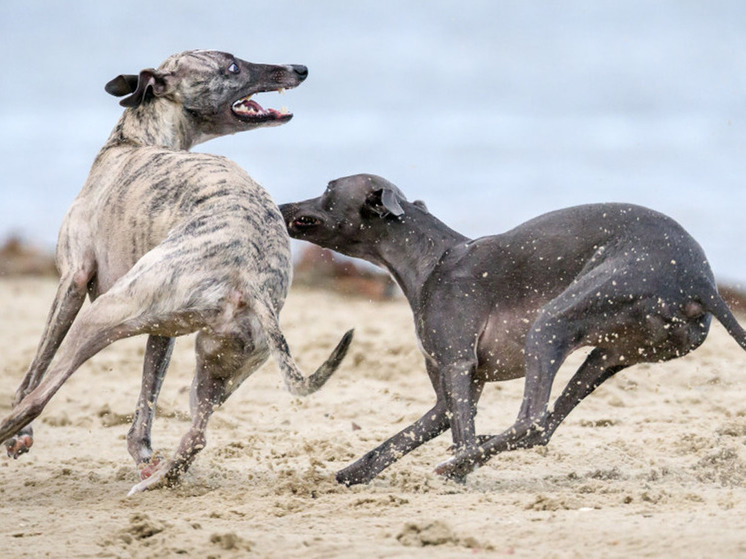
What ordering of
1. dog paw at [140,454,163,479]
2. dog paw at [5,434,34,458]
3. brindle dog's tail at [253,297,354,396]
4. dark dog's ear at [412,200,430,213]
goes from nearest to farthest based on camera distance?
brindle dog's tail at [253,297,354,396]
dog paw at [140,454,163,479]
dog paw at [5,434,34,458]
dark dog's ear at [412,200,430,213]

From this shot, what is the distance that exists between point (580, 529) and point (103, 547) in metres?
1.87

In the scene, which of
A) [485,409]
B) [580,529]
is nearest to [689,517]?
[580,529]

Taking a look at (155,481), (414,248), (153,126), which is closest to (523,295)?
(414,248)

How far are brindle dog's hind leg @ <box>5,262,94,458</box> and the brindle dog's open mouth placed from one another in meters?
1.52

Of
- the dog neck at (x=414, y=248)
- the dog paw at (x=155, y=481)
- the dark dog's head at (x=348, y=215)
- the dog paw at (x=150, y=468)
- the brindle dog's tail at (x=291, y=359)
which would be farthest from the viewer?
the dark dog's head at (x=348, y=215)

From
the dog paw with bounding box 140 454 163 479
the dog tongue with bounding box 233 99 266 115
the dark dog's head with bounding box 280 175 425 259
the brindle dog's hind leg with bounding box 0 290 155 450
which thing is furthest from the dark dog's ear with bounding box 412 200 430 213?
the dog paw with bounding box 140 454 163 479

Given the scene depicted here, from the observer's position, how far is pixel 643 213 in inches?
219

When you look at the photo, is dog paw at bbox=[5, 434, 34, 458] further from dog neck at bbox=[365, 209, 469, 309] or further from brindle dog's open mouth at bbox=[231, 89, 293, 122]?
brindle dog's open mouth at bbox=[231, 89, 293, 122]

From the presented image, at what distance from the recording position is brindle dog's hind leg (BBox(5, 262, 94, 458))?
235 inches

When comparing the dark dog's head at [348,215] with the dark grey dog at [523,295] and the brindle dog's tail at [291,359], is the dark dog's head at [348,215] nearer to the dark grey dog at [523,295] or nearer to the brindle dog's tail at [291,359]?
the dark grey dog at [523,295]

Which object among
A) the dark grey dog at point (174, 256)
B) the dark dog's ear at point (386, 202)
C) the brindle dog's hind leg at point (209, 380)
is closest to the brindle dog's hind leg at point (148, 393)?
the dark grey dog at point (174, 256)

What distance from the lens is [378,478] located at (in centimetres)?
583

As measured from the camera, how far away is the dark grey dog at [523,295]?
17.3 feet

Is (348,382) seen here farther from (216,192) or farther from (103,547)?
(103,547)
